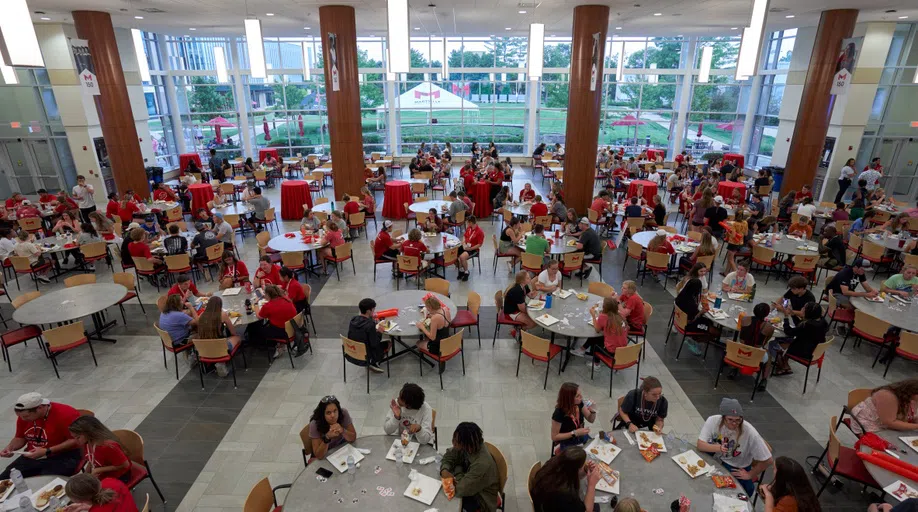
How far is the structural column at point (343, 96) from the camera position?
Result: 13531 millimetres

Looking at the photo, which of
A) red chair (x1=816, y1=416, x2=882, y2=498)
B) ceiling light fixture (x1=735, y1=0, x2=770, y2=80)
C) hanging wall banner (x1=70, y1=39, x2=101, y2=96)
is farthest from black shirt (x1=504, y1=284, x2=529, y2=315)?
hanging wall banner (x1=70, y1=39, x2=101, y2=96)

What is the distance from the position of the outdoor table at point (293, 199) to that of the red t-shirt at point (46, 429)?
10.8 m

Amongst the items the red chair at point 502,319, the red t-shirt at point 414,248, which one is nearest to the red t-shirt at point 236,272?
the red t-shirt at point 414,248

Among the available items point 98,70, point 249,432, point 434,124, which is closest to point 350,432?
point 249,432

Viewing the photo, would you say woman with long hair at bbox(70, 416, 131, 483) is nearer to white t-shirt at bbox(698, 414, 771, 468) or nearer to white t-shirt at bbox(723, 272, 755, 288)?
white t-shirt at bbox(698, 414, 771, 468)

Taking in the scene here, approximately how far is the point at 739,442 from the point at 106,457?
20.3 feet

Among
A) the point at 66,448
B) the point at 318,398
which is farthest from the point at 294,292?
the point at 66,448

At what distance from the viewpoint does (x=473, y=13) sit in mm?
14875

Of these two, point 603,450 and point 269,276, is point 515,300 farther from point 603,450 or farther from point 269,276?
point 269,276

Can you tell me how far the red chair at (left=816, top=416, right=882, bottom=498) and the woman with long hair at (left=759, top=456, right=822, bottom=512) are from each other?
133 cm

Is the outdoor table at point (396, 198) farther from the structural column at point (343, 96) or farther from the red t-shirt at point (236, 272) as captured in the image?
the red t-shirt at point (236, 272)

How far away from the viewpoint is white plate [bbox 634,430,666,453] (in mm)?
4609

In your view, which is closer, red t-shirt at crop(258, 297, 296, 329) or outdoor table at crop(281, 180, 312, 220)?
red t-shirt at crop(258, 297, 296, 329)

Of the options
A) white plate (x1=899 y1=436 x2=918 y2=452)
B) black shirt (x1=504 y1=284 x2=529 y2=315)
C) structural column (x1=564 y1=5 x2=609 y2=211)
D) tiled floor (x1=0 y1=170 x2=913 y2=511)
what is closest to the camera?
white plate (x1=899 y1=436 x2=918 y2=452)
